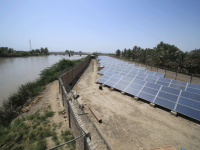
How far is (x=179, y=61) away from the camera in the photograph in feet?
82.7

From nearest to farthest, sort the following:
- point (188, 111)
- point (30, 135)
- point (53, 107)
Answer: point (30, 135)
point (188, 111)
point (53, 107)

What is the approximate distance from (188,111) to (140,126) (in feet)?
15.9

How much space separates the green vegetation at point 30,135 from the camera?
5.56 meters

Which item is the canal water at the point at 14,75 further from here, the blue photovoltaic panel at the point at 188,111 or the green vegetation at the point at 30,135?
the blue photovoltaic panel at the point at 188,111

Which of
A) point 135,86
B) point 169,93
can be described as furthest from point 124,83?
point 169,93

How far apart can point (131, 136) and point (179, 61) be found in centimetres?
2699

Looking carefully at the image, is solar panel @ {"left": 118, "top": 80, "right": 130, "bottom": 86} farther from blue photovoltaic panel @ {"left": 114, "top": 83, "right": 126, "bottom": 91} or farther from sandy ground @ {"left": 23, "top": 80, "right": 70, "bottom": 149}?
sandy ground @ {"left": 23, "top": 80, "right": 70, "bottom": 149}

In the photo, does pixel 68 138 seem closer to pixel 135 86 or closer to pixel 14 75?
pixel 135 86

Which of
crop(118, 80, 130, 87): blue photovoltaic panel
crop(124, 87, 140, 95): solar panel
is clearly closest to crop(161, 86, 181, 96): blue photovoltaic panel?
crop(124, 87, 140, 95): solar panel

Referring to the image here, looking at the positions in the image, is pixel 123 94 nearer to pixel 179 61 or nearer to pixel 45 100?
pixel 45 100

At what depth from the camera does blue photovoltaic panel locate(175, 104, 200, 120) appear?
842 centimetres

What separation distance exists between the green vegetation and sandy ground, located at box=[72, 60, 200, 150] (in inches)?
102

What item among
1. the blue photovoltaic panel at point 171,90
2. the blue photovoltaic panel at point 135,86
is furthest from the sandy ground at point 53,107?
the blue photovoltaic panel at point 171,90

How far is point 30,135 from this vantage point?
20.2 feet
